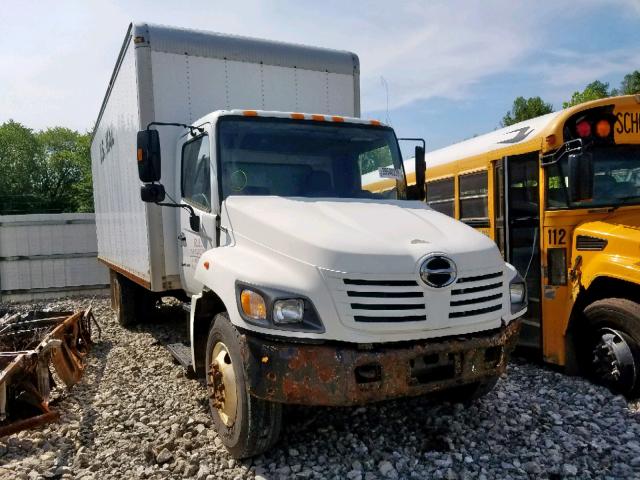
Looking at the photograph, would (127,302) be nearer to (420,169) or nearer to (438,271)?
(420,169)

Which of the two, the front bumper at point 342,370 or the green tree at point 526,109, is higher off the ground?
the green tree at point 526,109

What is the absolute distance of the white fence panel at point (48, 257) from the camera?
12977 mm

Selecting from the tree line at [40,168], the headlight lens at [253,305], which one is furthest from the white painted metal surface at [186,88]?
the tree line at [40,168]

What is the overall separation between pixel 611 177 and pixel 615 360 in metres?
1.78

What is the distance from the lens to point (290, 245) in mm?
3195

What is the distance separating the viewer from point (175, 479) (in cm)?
327

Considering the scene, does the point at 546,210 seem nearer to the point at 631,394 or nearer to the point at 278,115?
the point at 631,394

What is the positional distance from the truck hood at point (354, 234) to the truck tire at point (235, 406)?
683 millimetres

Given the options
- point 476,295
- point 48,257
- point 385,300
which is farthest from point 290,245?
point 48,257

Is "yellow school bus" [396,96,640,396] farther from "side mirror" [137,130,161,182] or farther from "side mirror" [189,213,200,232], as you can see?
"side mirror" [137,130,161,182]

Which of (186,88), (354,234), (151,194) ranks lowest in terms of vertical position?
(354,234)

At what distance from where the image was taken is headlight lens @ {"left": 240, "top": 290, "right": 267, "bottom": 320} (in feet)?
9.80

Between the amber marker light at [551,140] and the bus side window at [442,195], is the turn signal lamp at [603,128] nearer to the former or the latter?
the amber marker light at [551,140]

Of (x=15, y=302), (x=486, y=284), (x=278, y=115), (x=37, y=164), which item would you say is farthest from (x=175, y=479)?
(x=37, y=164)
